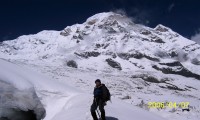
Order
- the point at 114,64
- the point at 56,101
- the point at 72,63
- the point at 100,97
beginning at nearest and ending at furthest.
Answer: the point at 100,97, the point at 56,101, the point at 72,63, the point at 114,64

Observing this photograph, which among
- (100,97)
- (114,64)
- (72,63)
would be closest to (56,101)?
(100,97)

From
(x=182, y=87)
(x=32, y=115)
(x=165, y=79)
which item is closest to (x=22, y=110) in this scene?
(x=32, y=115)

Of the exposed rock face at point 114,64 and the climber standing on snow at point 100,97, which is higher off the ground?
the exposed rock face at point 114,64

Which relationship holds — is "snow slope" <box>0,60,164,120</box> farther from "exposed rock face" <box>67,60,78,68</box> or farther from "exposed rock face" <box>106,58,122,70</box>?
"exposed rock face" <box>106,58,122,70</box>

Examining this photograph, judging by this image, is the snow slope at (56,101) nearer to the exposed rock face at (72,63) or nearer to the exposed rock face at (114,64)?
the exposed rock face at (72,63)

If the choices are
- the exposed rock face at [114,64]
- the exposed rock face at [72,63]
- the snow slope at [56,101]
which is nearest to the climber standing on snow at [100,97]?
the snow slope at [56,101]

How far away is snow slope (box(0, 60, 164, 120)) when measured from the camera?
475 inches

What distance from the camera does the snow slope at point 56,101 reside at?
1205 cm

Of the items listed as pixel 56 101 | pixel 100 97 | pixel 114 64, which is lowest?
pixel 56 101

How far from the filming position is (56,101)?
1467 centimetres

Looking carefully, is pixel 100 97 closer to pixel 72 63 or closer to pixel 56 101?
pixel 56 101

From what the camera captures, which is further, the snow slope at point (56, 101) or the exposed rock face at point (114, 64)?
the exposed rock face at point (114, 64)

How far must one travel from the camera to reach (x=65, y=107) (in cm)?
1405

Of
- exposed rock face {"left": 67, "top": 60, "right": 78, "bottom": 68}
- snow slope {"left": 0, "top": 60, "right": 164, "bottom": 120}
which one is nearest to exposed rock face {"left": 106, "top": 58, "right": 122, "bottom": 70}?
exposed rock face {"left": 67, "top": 60, "right": 78, "bottom": 68}
